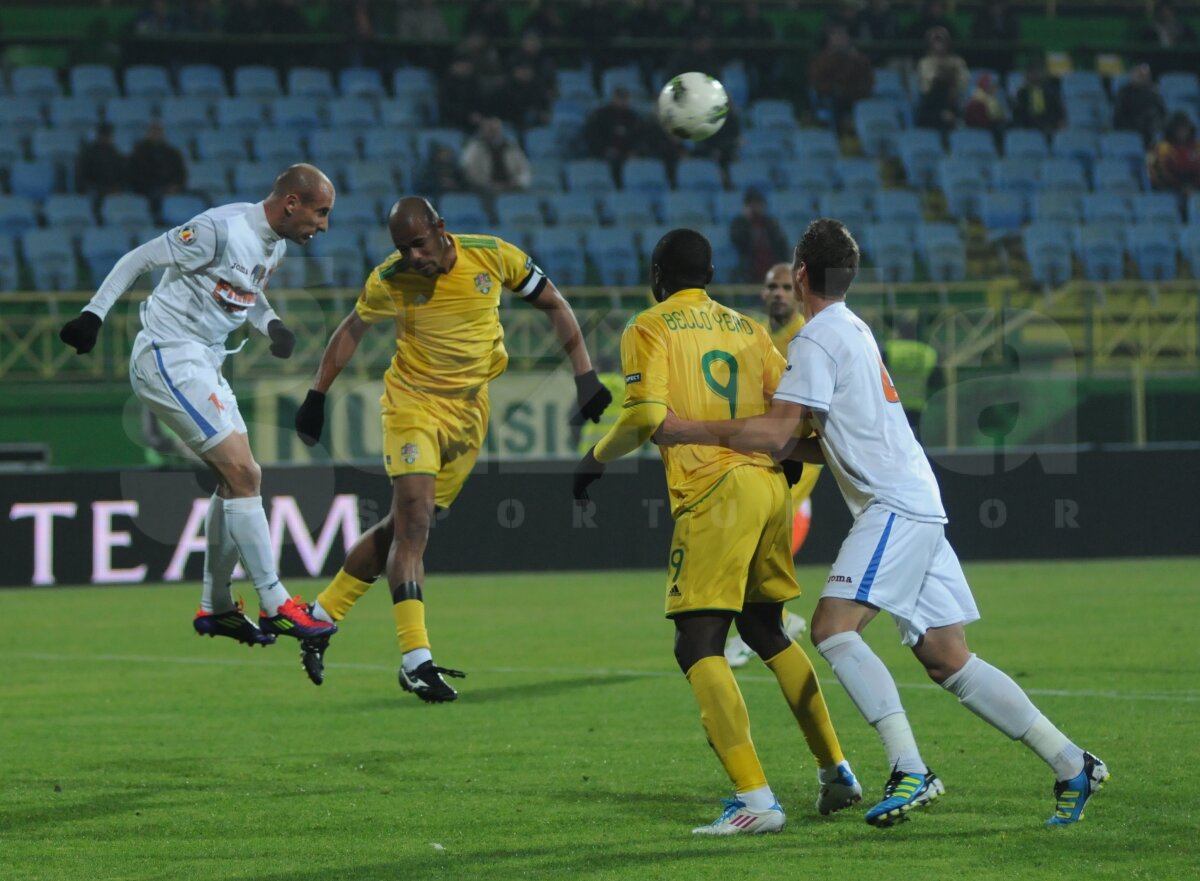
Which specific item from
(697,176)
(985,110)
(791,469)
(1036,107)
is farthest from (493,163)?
(791,469)

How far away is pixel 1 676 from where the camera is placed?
36.5 feet

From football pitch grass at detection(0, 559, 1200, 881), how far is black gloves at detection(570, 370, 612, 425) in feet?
5.27

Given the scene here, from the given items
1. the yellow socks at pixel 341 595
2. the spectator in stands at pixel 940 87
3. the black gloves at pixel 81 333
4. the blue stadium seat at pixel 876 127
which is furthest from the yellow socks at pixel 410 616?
the spectator in stands at pixel 940 87

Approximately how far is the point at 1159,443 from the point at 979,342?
7.50 ft

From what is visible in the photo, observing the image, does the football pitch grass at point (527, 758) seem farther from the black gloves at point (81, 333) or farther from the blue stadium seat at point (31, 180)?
the blue stadium seat at point (31, 180)

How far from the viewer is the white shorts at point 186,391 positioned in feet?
26.8

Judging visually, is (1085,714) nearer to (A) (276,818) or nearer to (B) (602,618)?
(A) (276,818)

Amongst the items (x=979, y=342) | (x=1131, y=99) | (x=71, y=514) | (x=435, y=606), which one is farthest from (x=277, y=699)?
(x=1131, y=99)

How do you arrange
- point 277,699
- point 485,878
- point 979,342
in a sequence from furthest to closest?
1. point 979,342
2. point 277,699
3. point 485,878

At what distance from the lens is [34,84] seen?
22734mm

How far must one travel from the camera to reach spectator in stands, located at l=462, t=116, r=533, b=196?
71.9 ft

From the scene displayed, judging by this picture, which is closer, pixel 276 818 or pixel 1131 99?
pixel 276 818

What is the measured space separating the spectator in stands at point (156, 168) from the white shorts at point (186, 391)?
1323 cm

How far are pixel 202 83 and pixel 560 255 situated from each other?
5.78 m
